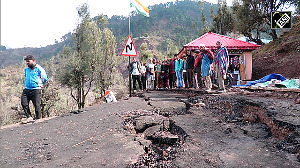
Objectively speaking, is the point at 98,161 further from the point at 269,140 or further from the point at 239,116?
the point at 239,116

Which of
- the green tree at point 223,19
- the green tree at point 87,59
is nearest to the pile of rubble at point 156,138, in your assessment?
the green tree at point 87,59

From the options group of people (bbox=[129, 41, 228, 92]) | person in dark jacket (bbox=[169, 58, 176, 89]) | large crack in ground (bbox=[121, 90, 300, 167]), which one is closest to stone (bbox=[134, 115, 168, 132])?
large crack in ground (bbox=[121, 90, 300, 167])

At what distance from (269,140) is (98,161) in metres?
1.95

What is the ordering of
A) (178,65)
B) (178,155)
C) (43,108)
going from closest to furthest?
(178,155)
(178,65)
(43,108)

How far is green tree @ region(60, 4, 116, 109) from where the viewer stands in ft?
59.8

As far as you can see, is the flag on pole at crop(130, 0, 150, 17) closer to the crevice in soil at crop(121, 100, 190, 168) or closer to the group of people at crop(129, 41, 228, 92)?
the group of people at crop(129, 41, 228, 92)

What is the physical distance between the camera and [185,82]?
10.5 m

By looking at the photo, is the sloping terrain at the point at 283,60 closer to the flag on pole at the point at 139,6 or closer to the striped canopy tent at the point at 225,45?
the striped canopy tent at the point at 225,45

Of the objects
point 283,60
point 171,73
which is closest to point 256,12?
point 283,60

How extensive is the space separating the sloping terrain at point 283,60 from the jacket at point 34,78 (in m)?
12.1

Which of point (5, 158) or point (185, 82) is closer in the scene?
point (5, 158)

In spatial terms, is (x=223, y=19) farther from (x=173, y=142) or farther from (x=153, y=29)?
(x=153, y=29)

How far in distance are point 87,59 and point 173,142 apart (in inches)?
728

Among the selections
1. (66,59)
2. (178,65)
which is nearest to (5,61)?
(66,59)
